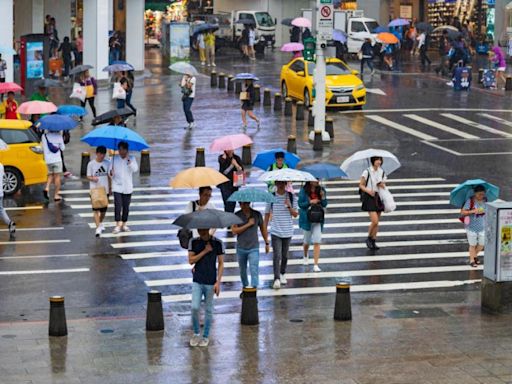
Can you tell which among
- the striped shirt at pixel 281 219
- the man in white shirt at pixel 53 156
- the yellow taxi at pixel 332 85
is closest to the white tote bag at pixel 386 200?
the striped shirt at pixel 281 219

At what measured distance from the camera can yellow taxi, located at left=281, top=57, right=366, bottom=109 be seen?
4144cm

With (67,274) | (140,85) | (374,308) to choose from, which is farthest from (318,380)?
(140,85)

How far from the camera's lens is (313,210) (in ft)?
67.0

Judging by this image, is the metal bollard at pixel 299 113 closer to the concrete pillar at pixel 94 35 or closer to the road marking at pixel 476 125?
the road marking at pixel 476 125

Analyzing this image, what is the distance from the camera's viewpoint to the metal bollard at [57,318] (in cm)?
1616

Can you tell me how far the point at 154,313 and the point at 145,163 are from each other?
13.4 m

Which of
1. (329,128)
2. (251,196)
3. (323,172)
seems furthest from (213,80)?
(251,196)

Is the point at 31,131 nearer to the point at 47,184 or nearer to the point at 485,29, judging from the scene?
the point at 47,184

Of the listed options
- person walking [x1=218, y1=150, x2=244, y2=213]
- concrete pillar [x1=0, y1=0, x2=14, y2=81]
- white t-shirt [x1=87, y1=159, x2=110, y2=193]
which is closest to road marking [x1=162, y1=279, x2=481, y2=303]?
person walking [x1=218, y1=150, x2=244, y2=213]

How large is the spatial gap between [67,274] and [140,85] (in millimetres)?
30648

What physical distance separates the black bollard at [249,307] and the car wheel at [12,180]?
10.6 metres

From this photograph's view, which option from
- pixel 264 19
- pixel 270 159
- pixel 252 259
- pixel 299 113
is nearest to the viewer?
pixel 252 259

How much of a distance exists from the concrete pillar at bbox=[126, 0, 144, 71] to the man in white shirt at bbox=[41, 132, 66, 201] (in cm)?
2845

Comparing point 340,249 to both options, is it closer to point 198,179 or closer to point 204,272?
point 198,179
